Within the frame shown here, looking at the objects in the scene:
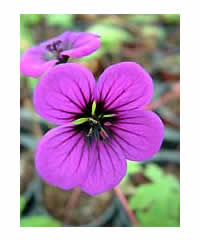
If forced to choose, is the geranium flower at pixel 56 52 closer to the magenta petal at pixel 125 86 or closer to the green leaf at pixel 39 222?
the magenta petal at pixel 125 86

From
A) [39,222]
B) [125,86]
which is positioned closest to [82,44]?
[125,86]

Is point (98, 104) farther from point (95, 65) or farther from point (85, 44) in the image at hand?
point (95, 65)

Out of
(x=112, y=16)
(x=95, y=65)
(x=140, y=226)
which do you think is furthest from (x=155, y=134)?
(x=112, y=16)

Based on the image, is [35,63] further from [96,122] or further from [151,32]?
[151,32]

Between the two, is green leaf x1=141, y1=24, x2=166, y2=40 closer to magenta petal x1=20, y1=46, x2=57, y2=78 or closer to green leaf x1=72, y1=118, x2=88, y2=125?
magenta petal x1=20, y1=46, x2=57, y2=78

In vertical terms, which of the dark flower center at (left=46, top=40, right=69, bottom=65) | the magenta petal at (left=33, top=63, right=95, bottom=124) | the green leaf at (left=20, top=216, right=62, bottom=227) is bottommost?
the green leaf at (left=20, top=216, right=62, bottom=227)

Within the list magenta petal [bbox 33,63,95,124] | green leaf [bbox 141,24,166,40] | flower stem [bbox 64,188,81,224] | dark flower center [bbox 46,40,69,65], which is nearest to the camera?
magenta petal [bbox 33,63,95,124]

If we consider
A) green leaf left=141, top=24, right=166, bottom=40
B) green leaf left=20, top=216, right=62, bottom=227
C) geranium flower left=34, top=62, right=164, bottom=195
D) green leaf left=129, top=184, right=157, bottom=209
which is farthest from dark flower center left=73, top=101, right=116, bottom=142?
green leaf left=141, top=24, right=166, bottom=40

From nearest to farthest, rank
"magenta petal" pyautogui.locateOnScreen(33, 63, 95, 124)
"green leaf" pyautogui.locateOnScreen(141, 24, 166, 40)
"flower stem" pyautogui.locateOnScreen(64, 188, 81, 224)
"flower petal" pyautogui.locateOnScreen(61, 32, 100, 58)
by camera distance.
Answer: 1. "magenta petal" pyautogui.locateOnScreen(33, 63, 95, 124)
2. "flower petal" pyautogui.locateOnScreen(61, 32, 100, 58)
3. "flower stem" pyautogui.locateOnScreen(64, 188, 81, 224)
4. "green leaf" pyautogui.locateOnScreen(141, 24, 166, 40)
